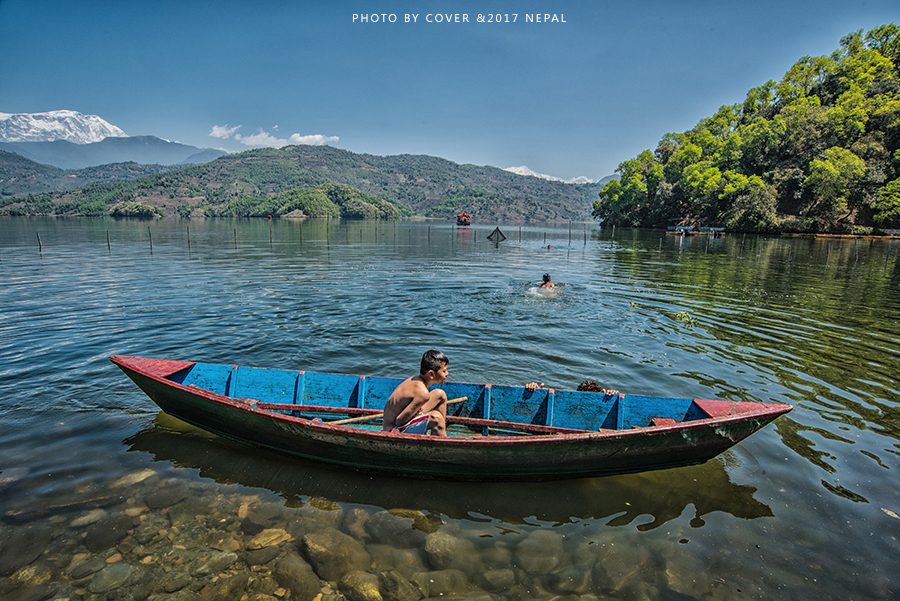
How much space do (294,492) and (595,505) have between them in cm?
446

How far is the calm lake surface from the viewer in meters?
4.97

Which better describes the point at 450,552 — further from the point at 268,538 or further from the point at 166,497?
the point at 166,497

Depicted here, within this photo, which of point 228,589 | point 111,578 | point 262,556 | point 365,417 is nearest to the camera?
point 228,589

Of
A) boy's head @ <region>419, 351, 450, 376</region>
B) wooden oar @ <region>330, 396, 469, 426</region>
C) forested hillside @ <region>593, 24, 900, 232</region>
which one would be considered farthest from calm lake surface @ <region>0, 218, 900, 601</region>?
forested hillside @ <region>593, 24, 900, 232</region>

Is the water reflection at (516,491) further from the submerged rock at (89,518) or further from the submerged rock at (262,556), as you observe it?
the submerged rock at (89,518)

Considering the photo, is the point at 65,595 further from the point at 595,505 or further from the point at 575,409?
the point at 575,409

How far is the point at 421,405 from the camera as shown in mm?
6625

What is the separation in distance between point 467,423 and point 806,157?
287ft

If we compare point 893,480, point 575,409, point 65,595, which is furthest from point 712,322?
point 65,595

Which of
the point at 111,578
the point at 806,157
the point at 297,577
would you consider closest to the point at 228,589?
the point at 297,577

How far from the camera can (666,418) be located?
714cm

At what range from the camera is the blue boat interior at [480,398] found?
729cm

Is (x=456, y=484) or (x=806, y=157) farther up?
(x=806, y=157)

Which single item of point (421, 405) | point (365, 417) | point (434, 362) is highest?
point (434, 362)
